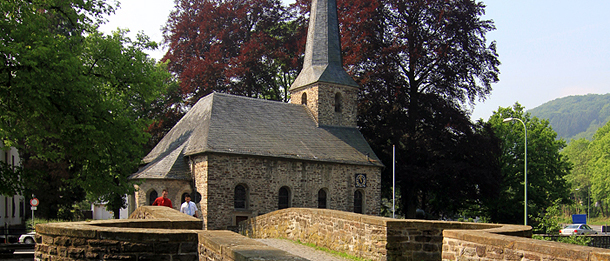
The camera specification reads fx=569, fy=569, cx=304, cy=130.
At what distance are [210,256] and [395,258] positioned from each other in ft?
15.7

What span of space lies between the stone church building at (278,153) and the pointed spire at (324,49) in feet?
0.19

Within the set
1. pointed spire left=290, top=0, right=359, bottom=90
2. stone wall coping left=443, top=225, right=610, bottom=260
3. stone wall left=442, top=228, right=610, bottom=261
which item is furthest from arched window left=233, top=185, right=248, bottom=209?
stone wall coping left=443, top=225, right=610, bottom=260

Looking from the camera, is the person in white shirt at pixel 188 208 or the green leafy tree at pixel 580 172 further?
the green leafy tree at pixel 580 172

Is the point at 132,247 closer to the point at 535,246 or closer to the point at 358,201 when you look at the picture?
the point at 535,246

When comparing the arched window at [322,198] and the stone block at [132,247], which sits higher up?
the stone block at [132,247]

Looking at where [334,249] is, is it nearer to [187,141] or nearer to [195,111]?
[187,141]

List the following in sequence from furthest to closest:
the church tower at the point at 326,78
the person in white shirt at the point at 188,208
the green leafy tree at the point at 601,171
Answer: the green leafy tree at the point at 601,171, the church tower at the point at 326,78, the person in white shirt at the point at 188,208

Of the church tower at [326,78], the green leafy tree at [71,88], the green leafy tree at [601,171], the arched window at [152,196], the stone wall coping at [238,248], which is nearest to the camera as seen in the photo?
the stone wall coping at [238,248]

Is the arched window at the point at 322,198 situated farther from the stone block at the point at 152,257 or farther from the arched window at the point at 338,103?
the stone block at the point at 152,257

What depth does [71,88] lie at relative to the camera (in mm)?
15617

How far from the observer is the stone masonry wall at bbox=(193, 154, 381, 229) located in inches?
973

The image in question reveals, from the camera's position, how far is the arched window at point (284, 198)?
27062 mm

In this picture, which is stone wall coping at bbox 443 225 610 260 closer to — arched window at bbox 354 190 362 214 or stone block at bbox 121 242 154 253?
stone block at bbox 121 242 154 253

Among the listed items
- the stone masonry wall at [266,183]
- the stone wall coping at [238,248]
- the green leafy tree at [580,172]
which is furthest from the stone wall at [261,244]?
the green leafy tree at [580,172]
